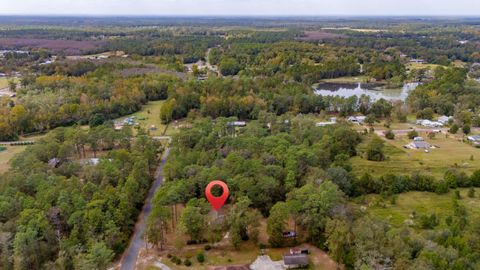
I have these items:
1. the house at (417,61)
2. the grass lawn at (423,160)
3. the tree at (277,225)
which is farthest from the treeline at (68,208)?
the house at (417,61)

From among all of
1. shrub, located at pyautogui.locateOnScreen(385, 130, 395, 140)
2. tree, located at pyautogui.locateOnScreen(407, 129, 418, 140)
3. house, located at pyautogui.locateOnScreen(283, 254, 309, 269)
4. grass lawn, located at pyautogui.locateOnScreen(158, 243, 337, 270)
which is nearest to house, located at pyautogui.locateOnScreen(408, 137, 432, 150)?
tree, located at pyautogui.locateOnScreen(407, 129, 418, 140)

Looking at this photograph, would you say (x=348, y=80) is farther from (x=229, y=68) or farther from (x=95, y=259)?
(x=95, y=259)

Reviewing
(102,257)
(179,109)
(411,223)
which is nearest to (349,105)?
(179,109)

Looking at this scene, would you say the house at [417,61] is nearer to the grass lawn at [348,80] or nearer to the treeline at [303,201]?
the grass lawn at [348,80]

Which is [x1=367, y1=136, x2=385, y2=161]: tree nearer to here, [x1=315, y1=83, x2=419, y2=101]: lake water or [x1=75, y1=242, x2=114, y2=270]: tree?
[x1=75, y1=242, x2=114, y2=270]: tree

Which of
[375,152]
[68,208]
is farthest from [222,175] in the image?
[375,152]

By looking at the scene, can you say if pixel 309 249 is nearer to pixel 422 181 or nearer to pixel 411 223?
pixel 411 223
